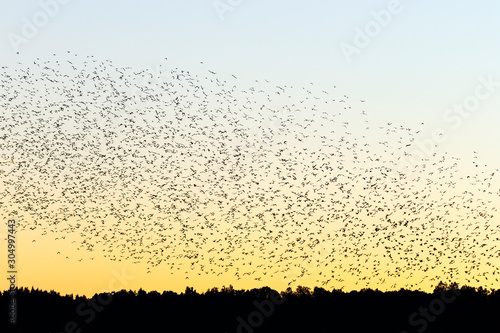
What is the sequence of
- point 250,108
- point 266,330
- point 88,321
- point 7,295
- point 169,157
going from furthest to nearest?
point 7,295 → point 88,321 → point 266,330 → point 169,157 → point 250,108

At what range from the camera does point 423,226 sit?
40.4 m

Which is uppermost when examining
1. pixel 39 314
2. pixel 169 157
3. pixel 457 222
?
pixel 39 314

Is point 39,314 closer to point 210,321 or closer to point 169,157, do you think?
point 210,321

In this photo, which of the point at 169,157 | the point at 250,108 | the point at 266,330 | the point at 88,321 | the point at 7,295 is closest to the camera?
the point at 250,108

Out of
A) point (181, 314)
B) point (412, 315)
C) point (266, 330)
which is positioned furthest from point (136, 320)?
point (412, 315)

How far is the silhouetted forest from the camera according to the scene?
2874 inches

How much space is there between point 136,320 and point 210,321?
6.45 meters

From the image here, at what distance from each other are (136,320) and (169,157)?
4184 cm

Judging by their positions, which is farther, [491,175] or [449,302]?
[449,302]

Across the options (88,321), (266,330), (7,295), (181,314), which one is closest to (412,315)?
(266,330)

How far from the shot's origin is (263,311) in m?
75.3

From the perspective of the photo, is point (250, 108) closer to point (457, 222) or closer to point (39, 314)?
point (457, 222)

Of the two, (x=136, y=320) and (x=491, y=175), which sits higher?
(x=136, y=320)

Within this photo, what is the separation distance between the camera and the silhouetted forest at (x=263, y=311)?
240 feet
